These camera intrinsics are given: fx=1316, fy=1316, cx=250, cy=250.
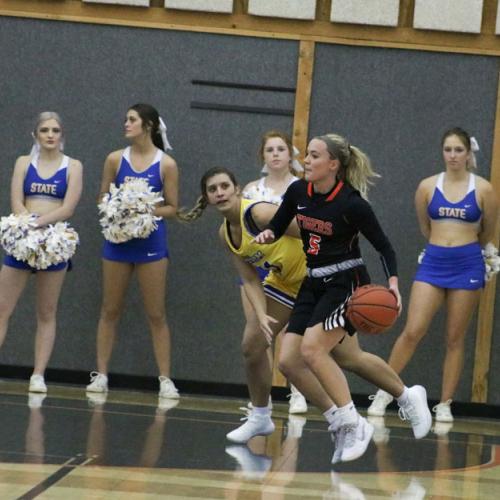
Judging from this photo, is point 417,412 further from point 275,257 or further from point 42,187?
point 42,187

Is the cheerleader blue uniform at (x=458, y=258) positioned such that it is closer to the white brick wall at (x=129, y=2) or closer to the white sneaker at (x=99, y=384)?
the white sneaker at (x=99, y=384)

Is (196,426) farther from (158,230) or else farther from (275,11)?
(275,11)

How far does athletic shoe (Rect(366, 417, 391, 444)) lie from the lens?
794 centimetres

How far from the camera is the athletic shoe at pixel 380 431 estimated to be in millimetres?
7943

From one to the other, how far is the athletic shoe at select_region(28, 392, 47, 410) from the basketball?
2.62 meters

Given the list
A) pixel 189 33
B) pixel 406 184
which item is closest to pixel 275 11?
pixel 189 33

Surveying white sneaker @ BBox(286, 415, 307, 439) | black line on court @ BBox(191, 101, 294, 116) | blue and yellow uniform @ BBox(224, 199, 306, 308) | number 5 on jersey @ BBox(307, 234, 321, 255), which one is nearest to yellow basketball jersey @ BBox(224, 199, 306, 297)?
blue and yellow uniform @ BBox(224, 199, 306, 308)

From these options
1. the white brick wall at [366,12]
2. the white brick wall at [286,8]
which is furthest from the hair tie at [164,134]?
the white brick wall at [366,12]

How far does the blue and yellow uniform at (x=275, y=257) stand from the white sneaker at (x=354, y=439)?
3.00 ft

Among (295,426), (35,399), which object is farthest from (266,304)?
(35,399)

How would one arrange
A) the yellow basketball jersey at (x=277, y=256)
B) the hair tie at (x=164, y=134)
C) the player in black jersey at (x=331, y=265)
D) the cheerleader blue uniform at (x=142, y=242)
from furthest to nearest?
the hair tie at (x=164, y=134) → the cheerleader blue uniform at (x=142, y=242) → the yellow basketball jersey at (x=277, y=256) → the player in black jersey at (x=331, y=265)

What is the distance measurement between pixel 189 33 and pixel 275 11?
0.68 m

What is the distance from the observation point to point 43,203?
9.30 metres

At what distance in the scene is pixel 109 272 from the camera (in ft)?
31.4
